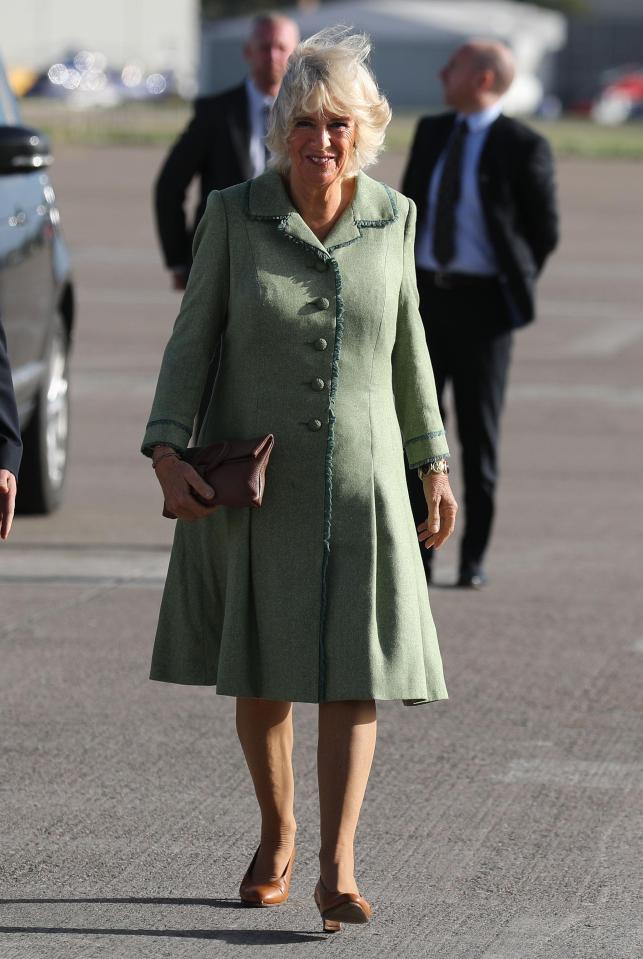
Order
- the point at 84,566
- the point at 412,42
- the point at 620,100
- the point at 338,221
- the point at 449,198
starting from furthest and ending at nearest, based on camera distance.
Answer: the point at 412,42 < the point at 620,100 < the point at 84,566 < the point at 449,198 < the point at 338,221

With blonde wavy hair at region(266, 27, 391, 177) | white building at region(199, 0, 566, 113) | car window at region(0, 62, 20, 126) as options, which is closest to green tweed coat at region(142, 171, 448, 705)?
blonde wavy hair at region(266, 27, 391, 177)

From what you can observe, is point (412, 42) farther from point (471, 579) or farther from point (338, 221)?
point (338, 221)

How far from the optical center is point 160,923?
433 centimetres

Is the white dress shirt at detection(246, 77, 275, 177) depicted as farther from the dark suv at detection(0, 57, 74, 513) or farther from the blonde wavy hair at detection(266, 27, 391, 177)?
the blonde wavy hair at detection(266, 27, 391, 177)

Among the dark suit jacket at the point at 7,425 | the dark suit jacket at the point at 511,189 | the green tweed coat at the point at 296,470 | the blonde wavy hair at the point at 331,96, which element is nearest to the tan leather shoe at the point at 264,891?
the green tweed coat at the point at 296,470

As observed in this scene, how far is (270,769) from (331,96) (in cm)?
145

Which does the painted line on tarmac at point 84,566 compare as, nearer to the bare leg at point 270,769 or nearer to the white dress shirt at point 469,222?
the white dress shirt at point 469,222

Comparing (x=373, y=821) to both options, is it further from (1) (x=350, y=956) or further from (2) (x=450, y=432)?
(2) (x=450, y=432)

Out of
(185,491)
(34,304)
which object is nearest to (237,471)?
(185,491)

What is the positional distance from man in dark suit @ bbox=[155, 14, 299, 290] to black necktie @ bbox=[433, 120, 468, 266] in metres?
0.71

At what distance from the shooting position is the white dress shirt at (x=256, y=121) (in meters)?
7.89

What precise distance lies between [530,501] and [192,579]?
5.46 metres

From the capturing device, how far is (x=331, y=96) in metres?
4.28

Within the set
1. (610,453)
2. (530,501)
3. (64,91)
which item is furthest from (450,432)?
(64,91)
